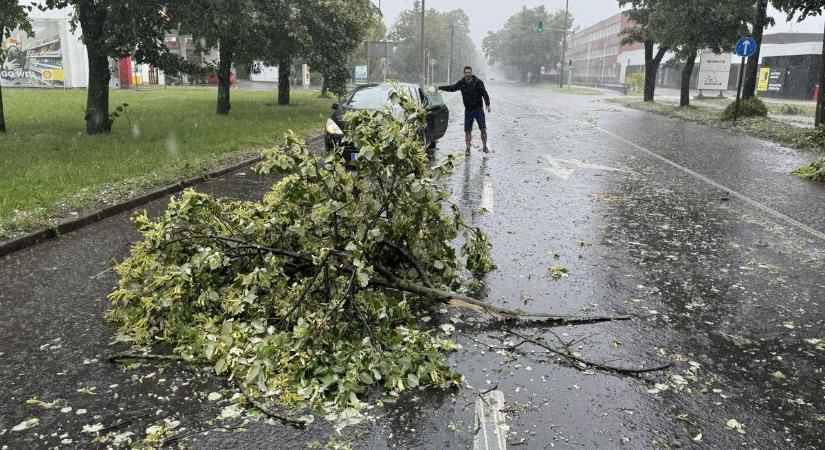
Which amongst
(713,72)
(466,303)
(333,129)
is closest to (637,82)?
(713,72)

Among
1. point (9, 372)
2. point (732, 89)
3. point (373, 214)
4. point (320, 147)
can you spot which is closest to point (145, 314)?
point (9, 372)

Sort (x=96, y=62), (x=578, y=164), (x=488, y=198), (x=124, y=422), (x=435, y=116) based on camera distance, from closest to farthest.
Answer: (x=124, y=422) → (x=488, y=198) → (x=578, y=164) → (x=435, y=116) → (x=96, y=62)

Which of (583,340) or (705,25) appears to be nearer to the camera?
(583,340)

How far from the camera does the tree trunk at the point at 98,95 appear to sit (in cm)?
1505

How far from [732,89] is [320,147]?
61383 millimetres

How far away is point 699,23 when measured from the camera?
2716cm

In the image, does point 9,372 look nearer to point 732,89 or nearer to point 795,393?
point 795,393

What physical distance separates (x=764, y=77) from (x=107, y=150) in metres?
50.9

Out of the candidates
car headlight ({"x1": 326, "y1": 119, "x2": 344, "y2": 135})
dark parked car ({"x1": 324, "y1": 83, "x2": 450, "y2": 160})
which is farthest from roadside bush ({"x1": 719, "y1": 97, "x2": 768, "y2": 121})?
car headlight ({"x1": 326, "y1": 119, "x2": 344, "y2": 135})

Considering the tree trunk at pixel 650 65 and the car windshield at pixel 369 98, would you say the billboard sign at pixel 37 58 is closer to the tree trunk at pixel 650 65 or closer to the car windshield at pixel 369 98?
the car windshield at pixel 369 98

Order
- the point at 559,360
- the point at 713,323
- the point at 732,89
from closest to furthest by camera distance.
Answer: the point at 559,360 < the point at 713,323 < the point at 732,89

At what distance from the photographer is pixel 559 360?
4.16m

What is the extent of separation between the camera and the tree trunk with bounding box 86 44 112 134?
A: 49.4 feet

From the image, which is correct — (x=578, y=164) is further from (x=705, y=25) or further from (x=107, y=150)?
(x=705, y=25)
